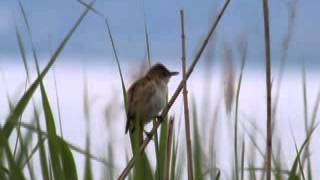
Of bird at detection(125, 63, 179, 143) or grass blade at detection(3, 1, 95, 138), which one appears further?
bird at detection(125, 63, 179, 143)

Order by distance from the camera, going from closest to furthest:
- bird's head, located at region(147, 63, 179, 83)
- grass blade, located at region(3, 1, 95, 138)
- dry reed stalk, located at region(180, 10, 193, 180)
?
grass blade, located at region(3, 1, 95, 138), dry reed stalk, located at region(180, 10, 193, 180), bird's head, located at region(147, 63, 179, 83)

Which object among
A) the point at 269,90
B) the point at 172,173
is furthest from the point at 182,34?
the point at 172,173

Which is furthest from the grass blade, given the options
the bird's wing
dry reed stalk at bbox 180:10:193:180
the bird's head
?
the bird's head

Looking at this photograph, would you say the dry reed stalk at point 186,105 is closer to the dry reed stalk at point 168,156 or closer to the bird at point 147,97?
the dry reed stalk at point 168,156

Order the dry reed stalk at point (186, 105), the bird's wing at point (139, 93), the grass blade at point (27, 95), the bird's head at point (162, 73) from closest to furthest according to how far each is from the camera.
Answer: the grass blade at point (27, 95)
the dry reed stalk at point (186, 105)
the bird's wing at point (139, 93)
the bird's head at point (162, 73)

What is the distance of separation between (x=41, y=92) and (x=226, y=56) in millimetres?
871

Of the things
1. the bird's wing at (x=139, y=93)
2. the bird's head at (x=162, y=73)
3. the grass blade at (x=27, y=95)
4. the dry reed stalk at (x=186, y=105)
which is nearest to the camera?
the grass blade at (x=27, y=95)

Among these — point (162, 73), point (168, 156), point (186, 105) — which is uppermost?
point (162, 73)

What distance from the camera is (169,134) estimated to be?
6.59 ft

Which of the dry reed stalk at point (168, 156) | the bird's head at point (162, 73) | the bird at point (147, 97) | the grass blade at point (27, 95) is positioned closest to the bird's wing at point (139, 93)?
the bird at point (147, 97)

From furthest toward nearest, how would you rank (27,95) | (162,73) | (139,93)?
(162,73) < (139,93) < (27,95)

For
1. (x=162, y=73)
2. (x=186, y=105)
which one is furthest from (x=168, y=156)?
(x=162, y=73)

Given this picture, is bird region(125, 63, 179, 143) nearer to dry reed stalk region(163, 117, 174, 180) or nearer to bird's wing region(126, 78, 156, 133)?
bird's wing region(126, 78, 156, 133)

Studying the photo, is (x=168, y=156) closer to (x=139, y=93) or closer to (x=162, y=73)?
(x=139, y=93)
